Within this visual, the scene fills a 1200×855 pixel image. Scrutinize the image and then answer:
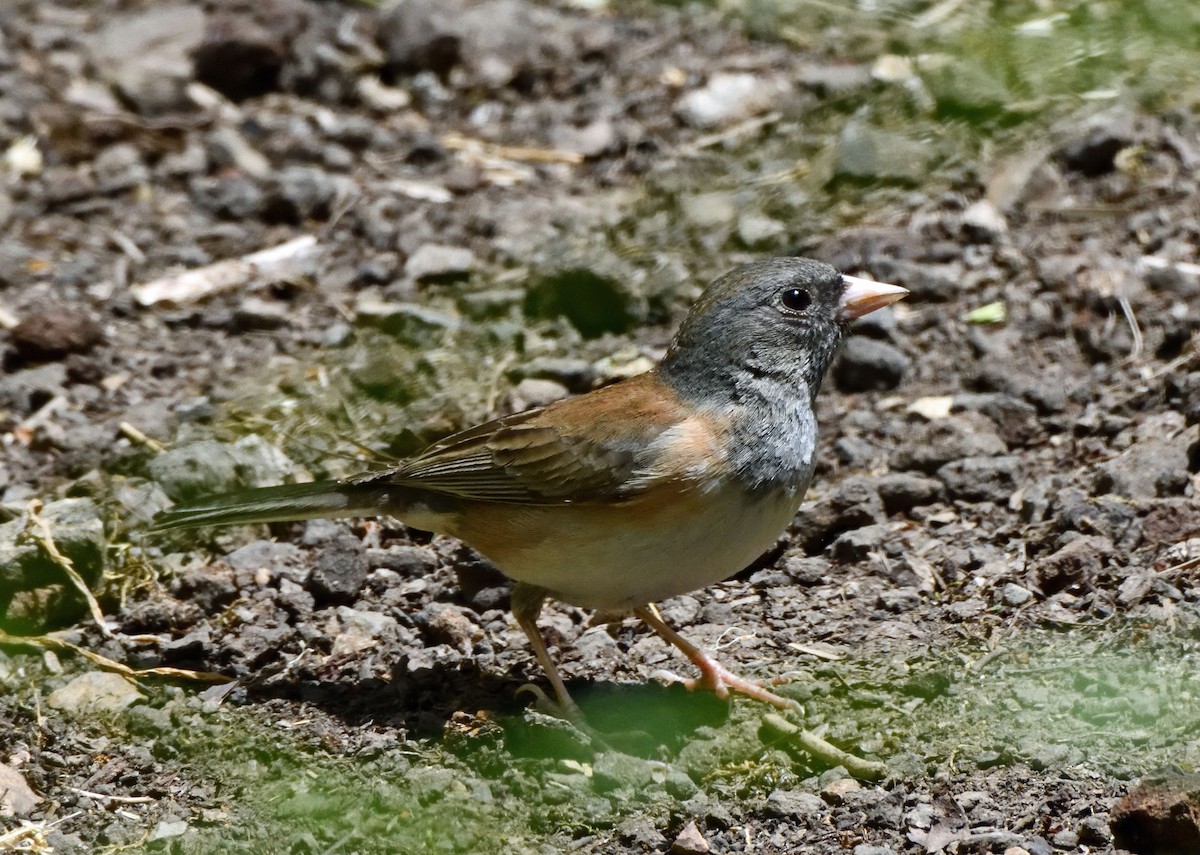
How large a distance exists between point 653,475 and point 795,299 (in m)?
0.78

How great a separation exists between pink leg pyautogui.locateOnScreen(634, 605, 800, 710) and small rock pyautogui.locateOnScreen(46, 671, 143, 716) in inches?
53.2

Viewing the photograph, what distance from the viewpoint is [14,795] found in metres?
3.34

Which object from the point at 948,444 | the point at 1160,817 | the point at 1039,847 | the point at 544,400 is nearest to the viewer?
the point at 1160,817

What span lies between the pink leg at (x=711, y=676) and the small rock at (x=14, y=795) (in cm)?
156

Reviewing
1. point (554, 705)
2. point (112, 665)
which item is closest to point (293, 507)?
point (112, 665)

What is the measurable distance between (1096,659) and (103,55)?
5597 millimetres

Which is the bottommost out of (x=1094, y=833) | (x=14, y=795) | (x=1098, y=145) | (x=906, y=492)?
(x=14, y=795)

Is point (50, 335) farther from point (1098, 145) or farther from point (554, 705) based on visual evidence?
point (1098, 145)

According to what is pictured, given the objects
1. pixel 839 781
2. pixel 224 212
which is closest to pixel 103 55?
pixel 224 212

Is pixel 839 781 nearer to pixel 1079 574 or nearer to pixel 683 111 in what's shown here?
pixel 1079 574

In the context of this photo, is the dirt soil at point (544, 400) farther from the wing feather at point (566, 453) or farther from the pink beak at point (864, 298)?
the pink beak at point (864, 298)

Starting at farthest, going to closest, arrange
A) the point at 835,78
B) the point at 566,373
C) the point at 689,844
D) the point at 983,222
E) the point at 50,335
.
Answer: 1. the point at 835,78
2. the point at 983,222
3. the point at 50,335
4. the point at 566,373
5. the point at 689,844

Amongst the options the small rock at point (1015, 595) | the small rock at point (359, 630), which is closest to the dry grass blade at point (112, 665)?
the small rock at point (359, 630)

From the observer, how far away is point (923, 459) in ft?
15.0
